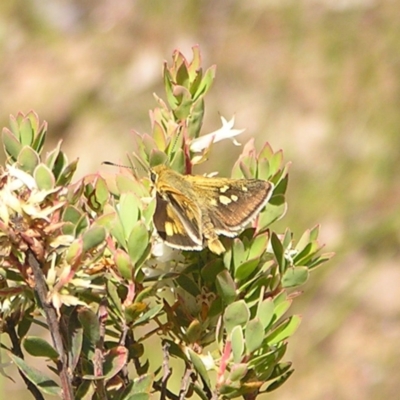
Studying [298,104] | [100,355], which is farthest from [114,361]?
[298,104]

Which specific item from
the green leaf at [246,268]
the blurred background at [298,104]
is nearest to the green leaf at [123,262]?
the green leaf at [246,268]

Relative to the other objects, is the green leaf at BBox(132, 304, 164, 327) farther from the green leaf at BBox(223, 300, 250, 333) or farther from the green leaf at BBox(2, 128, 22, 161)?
the green leaf at BBox(2, 128, 22, 161)

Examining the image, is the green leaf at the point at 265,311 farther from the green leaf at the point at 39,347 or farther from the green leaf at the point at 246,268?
the green leaf at the point at 39,347

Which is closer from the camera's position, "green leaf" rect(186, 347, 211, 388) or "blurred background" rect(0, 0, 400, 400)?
"green leaf" rect(186, 347, 211, 388)

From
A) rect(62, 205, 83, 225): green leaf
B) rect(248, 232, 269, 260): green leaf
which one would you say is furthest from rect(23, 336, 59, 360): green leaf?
rect(248, 232, 269, 260): green leaf

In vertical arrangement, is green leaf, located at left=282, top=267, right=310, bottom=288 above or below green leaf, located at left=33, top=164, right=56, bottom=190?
above

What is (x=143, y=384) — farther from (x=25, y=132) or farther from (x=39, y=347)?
(x=25, y=132)
